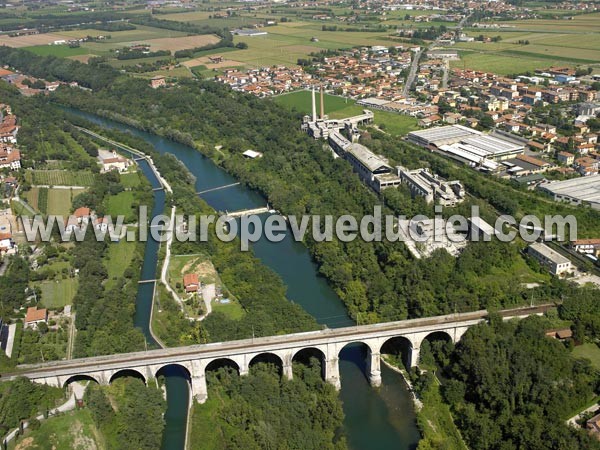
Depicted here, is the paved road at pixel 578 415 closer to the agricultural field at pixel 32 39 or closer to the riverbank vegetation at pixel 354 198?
the riverbank vegetation at pixel 354 198

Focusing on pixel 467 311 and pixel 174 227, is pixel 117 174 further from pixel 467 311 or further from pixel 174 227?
pixel 467 311

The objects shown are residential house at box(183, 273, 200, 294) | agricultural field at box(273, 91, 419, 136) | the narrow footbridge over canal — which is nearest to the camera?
the narrow footbridge over canal

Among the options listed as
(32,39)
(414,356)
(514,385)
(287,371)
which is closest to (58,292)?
(287,371)

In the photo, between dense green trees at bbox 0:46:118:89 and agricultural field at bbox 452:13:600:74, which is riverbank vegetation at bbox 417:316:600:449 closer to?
agricultural field at bbox 452:13:600:74

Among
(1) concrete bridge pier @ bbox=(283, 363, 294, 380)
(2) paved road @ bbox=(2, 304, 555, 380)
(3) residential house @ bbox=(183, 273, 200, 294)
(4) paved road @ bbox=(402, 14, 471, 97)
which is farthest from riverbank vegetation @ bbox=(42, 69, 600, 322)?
(4) paved road @ bbox=(402, 14, 471, 97)

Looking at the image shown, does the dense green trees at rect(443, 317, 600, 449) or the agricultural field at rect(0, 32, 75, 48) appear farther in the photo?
the agricultural field at rect(0, 32, 75, 48)

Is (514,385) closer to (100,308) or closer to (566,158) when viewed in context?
(100,308)
